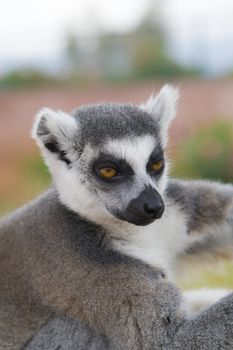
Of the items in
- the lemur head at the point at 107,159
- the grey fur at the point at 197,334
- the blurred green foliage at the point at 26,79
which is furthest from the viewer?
the blurred green foliage at the point at 26,79

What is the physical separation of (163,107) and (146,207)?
105 cm

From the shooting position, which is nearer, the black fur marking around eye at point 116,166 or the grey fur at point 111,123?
the black fur marking around eye at point 116,166

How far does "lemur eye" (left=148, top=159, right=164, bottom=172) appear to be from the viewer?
4.84 meters

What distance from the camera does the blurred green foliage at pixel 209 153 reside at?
13.9 m

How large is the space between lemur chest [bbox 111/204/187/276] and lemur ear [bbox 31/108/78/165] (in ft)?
2.19

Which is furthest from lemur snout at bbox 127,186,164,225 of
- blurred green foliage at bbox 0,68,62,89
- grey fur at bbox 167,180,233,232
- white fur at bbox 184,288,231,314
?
blurred green foliage at bbox 0,68,62,89

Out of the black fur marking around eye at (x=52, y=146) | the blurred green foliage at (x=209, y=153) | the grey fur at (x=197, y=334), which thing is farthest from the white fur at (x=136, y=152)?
the blurred green foliage at (x=209, y=153)

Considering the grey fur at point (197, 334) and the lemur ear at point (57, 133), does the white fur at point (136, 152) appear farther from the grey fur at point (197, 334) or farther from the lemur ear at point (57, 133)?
the grey fur at point (197, 334)

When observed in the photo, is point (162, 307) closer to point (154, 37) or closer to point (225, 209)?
point (225, 209)

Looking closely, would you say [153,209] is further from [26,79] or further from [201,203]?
[26,79]

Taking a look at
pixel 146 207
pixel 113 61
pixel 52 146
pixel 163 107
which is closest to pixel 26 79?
pixel 113 61

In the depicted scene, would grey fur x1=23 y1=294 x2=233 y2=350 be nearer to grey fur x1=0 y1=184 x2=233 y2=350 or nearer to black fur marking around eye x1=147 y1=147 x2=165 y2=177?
grey fur x1=0 y1=184 x2=233 y2=350

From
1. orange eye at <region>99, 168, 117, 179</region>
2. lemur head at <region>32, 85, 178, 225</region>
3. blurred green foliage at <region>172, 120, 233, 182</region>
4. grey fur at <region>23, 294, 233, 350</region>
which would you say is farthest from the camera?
blurred green foliage at <region>172, 120, 233, 182</region>

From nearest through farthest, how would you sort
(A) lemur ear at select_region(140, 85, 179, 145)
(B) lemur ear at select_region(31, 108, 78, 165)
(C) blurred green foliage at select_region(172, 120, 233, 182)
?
(B) lemur ear at select_region(31, 108, 78, 165) < (A) lemur ear at select_region(140, 85, 179, 145) < (C) blurred green foliage at select_region(172, 120, 233, 182)
